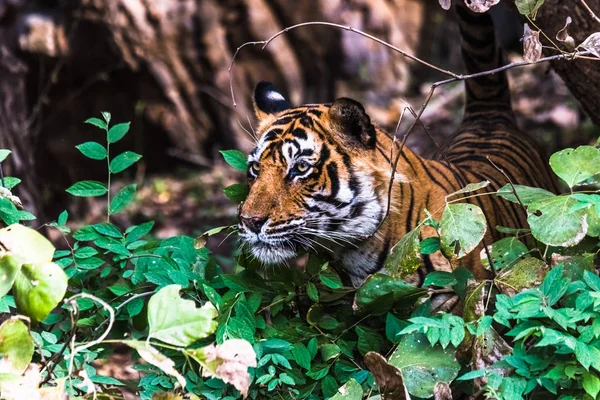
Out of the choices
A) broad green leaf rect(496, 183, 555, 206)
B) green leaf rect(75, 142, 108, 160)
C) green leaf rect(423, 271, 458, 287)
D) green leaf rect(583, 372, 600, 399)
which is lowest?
green leaf rect(583, 372, 600, 399)

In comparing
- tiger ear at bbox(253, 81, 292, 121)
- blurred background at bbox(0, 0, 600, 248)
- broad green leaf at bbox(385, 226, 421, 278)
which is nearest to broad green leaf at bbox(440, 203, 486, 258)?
broad green leaf at bbox(385, 226, 421, 278)

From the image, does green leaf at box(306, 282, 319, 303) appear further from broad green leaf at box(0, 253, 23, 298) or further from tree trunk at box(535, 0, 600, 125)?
tree trunk at box(535, 0, 600, 125)

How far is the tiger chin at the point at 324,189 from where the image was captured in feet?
10.5

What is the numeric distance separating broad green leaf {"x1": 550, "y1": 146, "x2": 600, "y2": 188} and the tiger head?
0.77m

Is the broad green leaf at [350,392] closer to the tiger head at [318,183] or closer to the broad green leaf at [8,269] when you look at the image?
the tiger head at [318,183]

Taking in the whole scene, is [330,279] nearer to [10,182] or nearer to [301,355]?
[301,355]

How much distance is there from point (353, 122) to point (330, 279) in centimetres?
66

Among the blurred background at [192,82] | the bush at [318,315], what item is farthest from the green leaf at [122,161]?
the blurred background at [192,82]

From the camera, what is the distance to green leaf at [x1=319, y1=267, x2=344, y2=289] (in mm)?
3016

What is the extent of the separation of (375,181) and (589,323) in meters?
1.08

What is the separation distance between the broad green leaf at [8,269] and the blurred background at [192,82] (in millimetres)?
4732

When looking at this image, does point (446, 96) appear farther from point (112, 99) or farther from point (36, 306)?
point (36, 306)

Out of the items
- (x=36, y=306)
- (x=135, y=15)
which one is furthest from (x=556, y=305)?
(x=135, y=15)

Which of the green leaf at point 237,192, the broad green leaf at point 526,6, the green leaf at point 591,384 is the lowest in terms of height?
the green leaf at point 591,384
